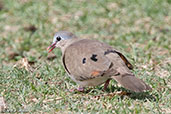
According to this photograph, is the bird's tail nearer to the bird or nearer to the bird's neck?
A: the bird

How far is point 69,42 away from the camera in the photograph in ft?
19.8

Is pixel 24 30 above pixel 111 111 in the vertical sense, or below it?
above

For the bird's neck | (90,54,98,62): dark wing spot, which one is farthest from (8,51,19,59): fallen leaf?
(90,54,98,62): dark wing spot

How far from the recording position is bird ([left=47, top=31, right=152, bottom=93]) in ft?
15.7

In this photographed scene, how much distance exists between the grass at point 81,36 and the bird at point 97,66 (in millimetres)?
294

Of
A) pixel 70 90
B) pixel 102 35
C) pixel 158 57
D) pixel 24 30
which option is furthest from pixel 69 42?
pixel 24 30

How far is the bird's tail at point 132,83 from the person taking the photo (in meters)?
4.65

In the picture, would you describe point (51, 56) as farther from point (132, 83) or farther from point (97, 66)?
point (132, 83)

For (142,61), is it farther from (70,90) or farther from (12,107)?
(12,107)

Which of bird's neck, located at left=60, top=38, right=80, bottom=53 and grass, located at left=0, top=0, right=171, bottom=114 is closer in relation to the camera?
grass, located at left=0, top=0, right=171, bottom=114

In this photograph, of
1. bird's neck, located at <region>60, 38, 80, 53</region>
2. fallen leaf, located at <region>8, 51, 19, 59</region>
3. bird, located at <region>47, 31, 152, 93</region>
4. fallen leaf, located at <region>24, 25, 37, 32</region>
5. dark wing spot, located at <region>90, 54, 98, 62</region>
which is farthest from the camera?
fallen leaf, located at <region>24, 25, 37, 32</region>

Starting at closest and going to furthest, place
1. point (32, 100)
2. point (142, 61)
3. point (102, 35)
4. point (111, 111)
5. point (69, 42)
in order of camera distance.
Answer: point (111, 111) < point (32, 100) < point (69, 42) < point (142, 61) < point (102, 35)

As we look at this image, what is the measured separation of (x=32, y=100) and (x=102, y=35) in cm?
407

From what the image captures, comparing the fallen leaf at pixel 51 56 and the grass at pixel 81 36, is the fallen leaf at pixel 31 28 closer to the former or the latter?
the grass at pixel 81 36
